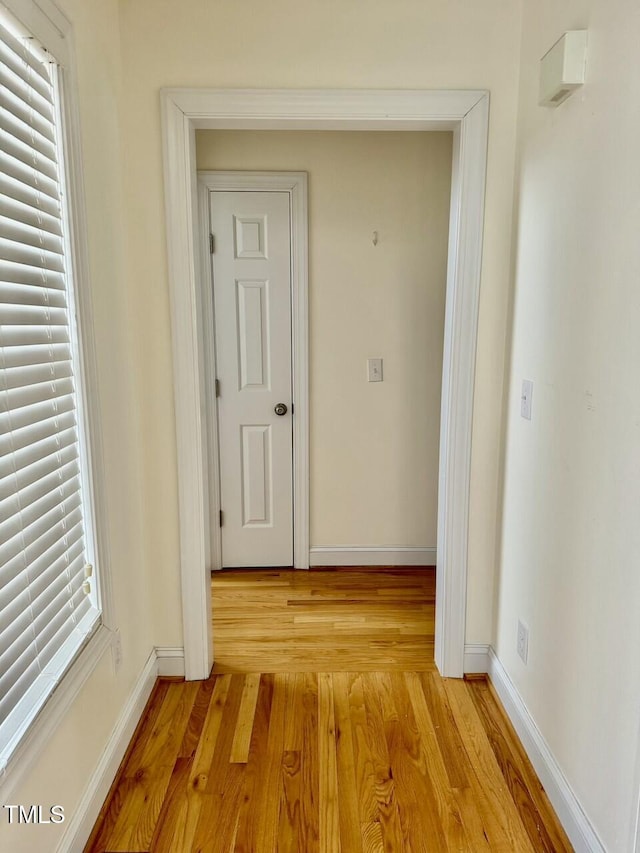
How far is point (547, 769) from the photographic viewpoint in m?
1.65

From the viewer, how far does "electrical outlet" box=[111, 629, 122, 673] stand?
176 centimetres

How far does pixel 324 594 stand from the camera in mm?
2951

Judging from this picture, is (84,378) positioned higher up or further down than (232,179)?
further down

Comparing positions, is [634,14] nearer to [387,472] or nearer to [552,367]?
[552,367]

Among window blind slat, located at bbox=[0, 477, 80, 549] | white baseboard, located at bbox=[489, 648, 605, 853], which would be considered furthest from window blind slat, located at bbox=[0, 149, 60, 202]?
white baseboard, located at bbox=[489, 648, 605, 853]

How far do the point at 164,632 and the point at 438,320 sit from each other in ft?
6.69

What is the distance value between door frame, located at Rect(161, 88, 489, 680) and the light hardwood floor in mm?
217

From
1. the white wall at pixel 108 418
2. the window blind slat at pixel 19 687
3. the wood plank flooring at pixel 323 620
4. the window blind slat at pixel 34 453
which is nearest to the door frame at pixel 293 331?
the wood plank flooring at pixel 323 620

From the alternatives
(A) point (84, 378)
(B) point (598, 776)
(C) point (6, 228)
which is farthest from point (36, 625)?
(B) point (598, 776)

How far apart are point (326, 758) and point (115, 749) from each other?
666 millimetres

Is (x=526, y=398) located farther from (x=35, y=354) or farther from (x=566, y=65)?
(x=35, y=354)

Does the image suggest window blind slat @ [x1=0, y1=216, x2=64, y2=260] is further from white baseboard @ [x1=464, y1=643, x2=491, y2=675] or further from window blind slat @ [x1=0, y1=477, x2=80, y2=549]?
white baseboard @ [x1=464, y1=643, x2=491, y2=675]

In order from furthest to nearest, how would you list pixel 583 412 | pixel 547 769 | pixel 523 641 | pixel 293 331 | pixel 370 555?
pixel 370 555 < pixel 293 331 < pixel 523 641 < pixel 547 769 < pixel 583 412

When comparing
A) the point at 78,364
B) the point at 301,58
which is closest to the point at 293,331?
the point at 301,58
